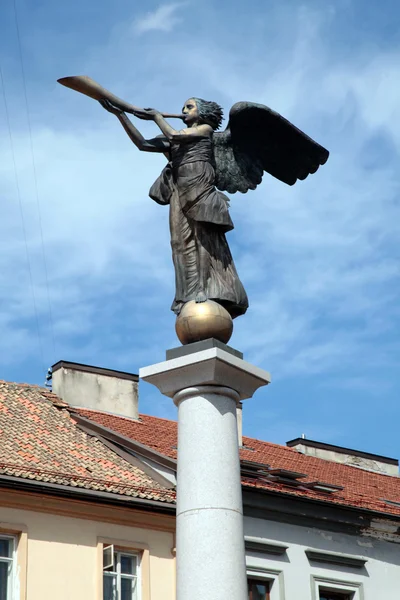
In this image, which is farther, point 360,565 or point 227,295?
point 360,565

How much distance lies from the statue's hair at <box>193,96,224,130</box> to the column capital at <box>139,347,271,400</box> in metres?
2.25

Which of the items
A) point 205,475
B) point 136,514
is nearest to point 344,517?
point 136,514

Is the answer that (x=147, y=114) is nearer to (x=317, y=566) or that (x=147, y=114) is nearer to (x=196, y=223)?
(x=196, y=223)

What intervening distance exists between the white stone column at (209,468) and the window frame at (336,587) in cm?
1354

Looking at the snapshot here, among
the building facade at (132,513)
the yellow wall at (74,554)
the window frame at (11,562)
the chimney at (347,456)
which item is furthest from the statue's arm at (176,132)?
the chimney at (347,456)

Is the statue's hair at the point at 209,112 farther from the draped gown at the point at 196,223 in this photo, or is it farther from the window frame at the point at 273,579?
the window frame at the point at 273,579

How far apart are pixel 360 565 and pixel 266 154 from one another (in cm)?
1364

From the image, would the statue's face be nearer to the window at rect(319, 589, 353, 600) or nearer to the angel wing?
the angel wing

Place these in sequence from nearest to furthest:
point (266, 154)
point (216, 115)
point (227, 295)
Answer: point (227, 295) < point (216, 115) < point (266, 154)

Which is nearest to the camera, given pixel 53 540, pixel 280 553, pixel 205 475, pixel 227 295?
pixel 205 475

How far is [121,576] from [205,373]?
37.5 feet

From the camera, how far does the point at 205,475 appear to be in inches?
391

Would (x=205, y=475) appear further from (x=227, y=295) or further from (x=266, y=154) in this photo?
(x=266, y=154)

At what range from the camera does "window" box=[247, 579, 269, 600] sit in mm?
22489
